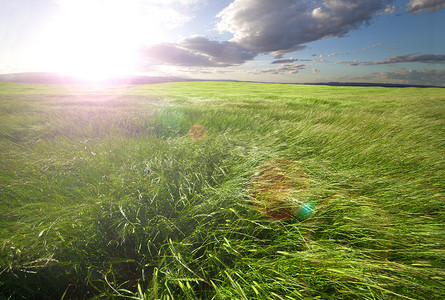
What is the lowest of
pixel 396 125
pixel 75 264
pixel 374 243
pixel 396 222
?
pixel 75 264

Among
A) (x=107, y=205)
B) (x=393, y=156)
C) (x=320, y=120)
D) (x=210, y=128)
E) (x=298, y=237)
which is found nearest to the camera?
(x=298, y=237)

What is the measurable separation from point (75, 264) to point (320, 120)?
557 centimetres

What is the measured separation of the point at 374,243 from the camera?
1.24m

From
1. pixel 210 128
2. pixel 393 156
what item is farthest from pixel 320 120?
pixel 210 128

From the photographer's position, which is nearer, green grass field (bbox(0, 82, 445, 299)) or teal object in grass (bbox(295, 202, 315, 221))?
green grass field (bbox(0, 82, 445, 299))

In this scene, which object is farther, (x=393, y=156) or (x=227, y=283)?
(x=393, y=156)

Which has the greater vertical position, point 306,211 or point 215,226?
point 306,211

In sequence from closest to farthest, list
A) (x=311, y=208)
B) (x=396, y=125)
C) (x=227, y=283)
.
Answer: (x=227, y=283) → (x=311, y=208) → (x=396, y=125)

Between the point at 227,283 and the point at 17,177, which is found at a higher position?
the point at 17,177

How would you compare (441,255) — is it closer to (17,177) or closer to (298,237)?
(298,237)

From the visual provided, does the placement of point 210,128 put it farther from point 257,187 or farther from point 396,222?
point 396,222

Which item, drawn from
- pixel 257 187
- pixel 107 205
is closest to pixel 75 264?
pixel 107 205

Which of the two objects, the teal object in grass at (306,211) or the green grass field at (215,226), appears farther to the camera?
the teal object in grass at (306,211)

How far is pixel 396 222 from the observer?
51.0 inches
